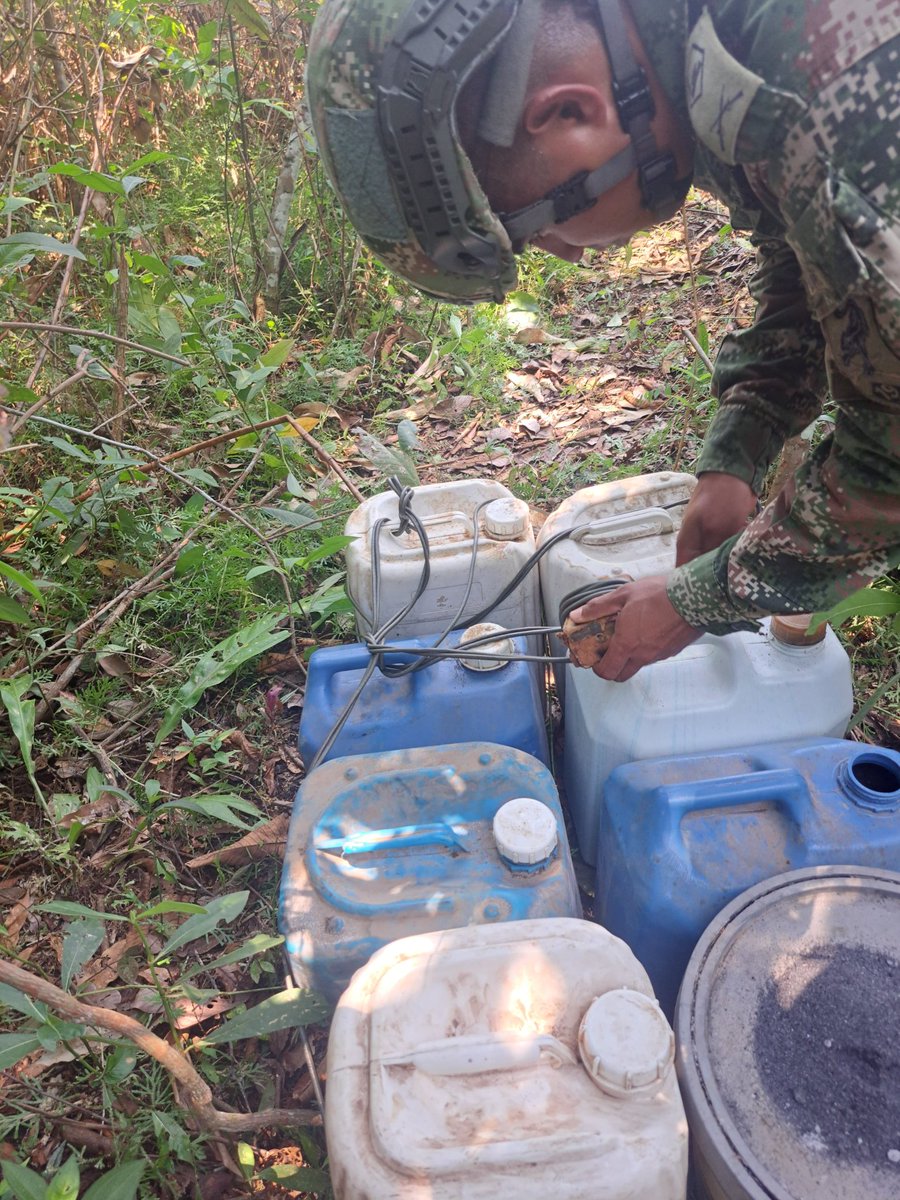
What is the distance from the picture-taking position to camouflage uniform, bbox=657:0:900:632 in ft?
2.87

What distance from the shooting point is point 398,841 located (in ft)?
4.35

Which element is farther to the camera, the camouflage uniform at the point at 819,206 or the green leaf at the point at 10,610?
the green leaf at the point at 10,610

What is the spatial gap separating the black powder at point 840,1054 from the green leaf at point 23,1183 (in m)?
0.90

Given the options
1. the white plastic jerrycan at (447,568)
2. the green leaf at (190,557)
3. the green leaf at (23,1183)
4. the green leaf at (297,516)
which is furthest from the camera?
the green leaf at (190,557)

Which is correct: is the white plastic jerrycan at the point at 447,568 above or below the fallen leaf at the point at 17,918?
above

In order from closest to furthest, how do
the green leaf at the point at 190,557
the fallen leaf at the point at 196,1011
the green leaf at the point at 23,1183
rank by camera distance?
the green leaf at the point at 23,1183 → the fallen leaf at the point at 196,1011 → the green leaf at the point at 190,557

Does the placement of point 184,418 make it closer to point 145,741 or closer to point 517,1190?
point 145,741

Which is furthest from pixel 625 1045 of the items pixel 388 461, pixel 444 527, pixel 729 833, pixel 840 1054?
pixel 388 461

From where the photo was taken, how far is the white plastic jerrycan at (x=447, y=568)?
5.83 ft

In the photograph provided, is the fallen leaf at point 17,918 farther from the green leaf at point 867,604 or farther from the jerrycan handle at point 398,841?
the green leaf at point 867,604

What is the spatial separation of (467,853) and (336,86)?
3.56ft

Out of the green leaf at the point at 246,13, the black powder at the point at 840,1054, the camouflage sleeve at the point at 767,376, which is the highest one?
the green leaf at the point at 246,13

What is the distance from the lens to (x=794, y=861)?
Answer: 4.13ft

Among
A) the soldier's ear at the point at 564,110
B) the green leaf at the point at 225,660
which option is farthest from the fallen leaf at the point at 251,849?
the soldier's ear at the point at 564,110
